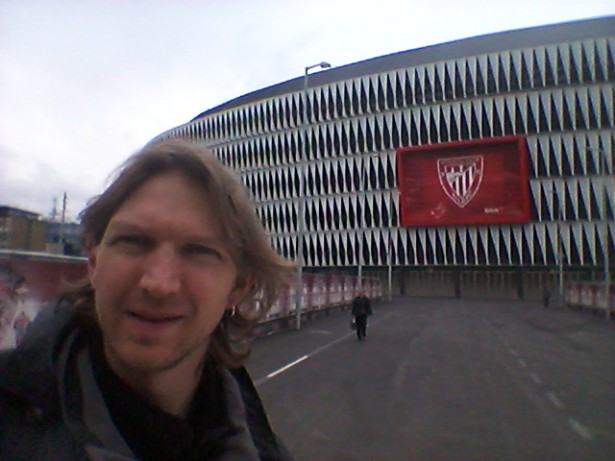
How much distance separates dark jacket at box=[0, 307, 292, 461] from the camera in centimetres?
107

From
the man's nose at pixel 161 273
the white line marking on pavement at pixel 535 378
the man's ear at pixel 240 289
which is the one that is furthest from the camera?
the white line marking on pavement at pixel 535 378

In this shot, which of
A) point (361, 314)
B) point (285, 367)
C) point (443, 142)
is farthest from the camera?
point (443, 142)

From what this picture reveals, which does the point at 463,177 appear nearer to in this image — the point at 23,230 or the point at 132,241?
the point at 23,230

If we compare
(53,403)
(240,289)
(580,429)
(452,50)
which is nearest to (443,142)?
(452,50)

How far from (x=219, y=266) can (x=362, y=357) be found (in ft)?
40.5

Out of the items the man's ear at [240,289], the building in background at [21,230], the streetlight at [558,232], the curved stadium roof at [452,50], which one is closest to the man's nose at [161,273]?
the man's ear at [240,289]

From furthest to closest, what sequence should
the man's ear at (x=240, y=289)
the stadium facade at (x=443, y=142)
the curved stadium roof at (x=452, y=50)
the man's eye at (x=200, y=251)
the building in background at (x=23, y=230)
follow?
the stadium facade at (x=443, y=142)
the curved stadium roof at (x=452, y=50)
the building in background at (x=23, y=230)
the man's ear at (x=240, y=289)
the man's eye at (x=200, y=251)

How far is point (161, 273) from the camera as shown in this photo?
1256 millimetres

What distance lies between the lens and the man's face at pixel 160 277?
1.24m

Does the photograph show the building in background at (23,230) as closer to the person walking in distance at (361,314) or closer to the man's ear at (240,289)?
the man's ear at (240,289)

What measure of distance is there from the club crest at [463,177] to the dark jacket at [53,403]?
49.1m

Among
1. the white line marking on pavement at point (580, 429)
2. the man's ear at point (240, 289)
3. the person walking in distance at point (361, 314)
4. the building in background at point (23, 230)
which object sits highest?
the building in background at point (23, 230)

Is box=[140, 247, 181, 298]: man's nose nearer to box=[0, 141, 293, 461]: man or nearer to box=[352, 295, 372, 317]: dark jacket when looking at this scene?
box=[0, 141, 293, 461]: man

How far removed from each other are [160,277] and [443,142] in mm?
58595
